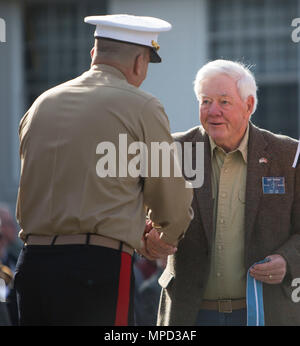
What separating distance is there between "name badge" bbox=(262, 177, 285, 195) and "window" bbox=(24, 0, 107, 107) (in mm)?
7813

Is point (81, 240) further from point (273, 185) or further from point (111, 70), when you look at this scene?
point (273, 185)

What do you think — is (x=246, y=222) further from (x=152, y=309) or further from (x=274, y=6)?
(x=274, y=6)

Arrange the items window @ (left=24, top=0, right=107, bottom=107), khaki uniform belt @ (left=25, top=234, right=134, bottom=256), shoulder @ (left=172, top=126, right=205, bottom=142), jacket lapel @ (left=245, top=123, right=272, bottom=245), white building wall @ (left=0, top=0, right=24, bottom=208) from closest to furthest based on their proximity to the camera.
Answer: khaki uniform belt @ (left=25, top=234, right=134, bottom=256), jacket lapel @ (left=245, top=123, right=272, bottom=245), shoulder @ (left=172, top=126, right=205, bottom=142), white building wall @ (left=0, top=0, right=24, bottom=208), window @ (left=24, top=0, right=107, bottom=107)

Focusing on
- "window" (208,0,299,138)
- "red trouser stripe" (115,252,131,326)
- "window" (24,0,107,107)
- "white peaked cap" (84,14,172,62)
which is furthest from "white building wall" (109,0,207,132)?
"red trouser stripe" (115,252,131,326)

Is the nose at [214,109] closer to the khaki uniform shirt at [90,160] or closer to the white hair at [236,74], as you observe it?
the white hair at [236,74]

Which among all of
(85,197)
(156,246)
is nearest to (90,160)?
(85,197)

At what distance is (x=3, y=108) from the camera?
11508 mm

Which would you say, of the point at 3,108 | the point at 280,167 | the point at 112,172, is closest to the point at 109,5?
the point at 3,108

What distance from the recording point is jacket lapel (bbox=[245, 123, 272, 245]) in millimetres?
4012

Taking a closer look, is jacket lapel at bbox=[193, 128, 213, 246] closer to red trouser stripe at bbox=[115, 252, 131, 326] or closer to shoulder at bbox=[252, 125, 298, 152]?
shoulder at bbox=[252, 125, 298, 152]

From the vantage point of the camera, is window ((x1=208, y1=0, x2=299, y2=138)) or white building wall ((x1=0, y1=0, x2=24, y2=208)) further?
white building wall ((x1=0, y1=0, x2=24, y2=208))

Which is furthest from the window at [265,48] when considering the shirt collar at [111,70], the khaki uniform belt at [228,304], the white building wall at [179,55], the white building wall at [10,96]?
the shirt collar at [111,70]

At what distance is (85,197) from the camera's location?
3.26 meters

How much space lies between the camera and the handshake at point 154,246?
3.82 m
